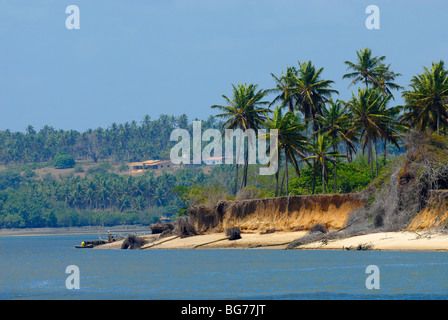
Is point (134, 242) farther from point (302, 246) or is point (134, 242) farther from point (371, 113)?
point (371, 113)

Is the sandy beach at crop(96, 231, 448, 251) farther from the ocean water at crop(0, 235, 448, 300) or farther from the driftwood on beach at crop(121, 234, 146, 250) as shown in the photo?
the driftwood on beach at crop(121, 234, 146, 250)

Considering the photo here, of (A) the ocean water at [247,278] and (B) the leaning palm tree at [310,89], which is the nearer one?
(A) the ocean water at [247,278]

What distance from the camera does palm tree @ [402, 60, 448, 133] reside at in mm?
69562

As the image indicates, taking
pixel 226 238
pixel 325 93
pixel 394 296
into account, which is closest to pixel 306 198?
pixel 226 238

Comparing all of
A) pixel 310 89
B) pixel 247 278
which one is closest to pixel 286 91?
pixel 310 89

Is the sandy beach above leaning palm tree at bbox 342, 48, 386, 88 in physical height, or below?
below

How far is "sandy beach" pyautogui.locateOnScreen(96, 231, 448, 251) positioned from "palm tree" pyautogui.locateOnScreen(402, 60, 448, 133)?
17833 millimetres

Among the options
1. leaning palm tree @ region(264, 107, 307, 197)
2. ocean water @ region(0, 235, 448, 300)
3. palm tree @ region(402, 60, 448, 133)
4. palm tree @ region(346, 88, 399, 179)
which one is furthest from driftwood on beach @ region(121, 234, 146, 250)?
palm tree @ region(402, 60, 448, 133)

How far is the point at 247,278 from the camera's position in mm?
40594

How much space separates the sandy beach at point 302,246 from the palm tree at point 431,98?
17.8m

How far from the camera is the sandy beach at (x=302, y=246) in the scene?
5078cm

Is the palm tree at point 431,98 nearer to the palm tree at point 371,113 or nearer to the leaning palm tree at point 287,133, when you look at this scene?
the palm tree at point 371,113

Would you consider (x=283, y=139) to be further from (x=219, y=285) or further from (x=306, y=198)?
(x=219, y=285)

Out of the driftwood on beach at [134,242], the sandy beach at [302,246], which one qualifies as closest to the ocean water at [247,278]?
the sandy beach at [302,246]
